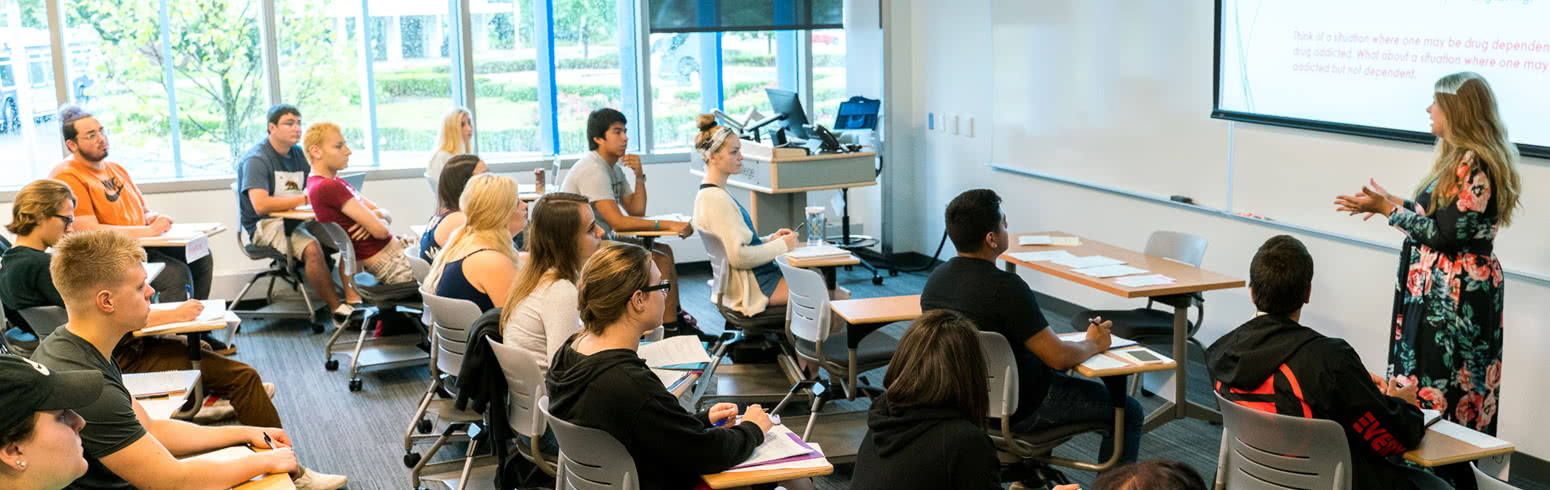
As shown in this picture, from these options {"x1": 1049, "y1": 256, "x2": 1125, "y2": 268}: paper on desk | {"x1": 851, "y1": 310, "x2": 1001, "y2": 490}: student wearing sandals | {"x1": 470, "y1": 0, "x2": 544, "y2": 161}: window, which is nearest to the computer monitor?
{"x1": 470, "y1": 0, "x2": 544, "y2": 161}: window

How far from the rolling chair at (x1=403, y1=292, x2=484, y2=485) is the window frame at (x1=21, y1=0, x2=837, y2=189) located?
12.5 ft

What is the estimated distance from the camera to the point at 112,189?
6.11 m

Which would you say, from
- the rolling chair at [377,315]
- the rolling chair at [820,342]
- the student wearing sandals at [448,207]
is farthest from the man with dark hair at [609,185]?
the rolling chair at [820,342]

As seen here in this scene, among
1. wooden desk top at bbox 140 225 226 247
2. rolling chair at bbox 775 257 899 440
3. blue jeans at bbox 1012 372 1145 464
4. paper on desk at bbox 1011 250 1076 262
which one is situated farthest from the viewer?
wooden desk top at bbox 140 225 226 247

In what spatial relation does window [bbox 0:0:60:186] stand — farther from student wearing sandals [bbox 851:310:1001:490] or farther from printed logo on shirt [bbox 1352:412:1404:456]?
printed logo on shirt [bbox 1352:412:1404:456]

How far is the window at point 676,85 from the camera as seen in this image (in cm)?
873

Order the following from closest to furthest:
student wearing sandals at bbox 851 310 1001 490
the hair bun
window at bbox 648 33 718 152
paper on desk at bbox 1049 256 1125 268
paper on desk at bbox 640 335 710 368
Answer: student wearing sandals at bbox 851 310 1001 490, paper on desk at bbox 640 335 710 368, paper on desk at bbox 1049 256 1125 268, the hair bun, window at bbox 648 33 718 152

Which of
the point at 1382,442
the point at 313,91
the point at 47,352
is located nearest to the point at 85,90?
the point at 313,91

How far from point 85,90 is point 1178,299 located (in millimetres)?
6709

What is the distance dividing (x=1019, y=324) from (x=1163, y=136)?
111 inches

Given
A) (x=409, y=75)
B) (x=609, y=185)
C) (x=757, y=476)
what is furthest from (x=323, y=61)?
(x=757, y=476)

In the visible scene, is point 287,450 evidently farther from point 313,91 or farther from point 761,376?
point 313,91

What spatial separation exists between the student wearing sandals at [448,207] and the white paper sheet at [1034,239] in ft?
8.20

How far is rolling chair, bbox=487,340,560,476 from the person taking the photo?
3393 mm
